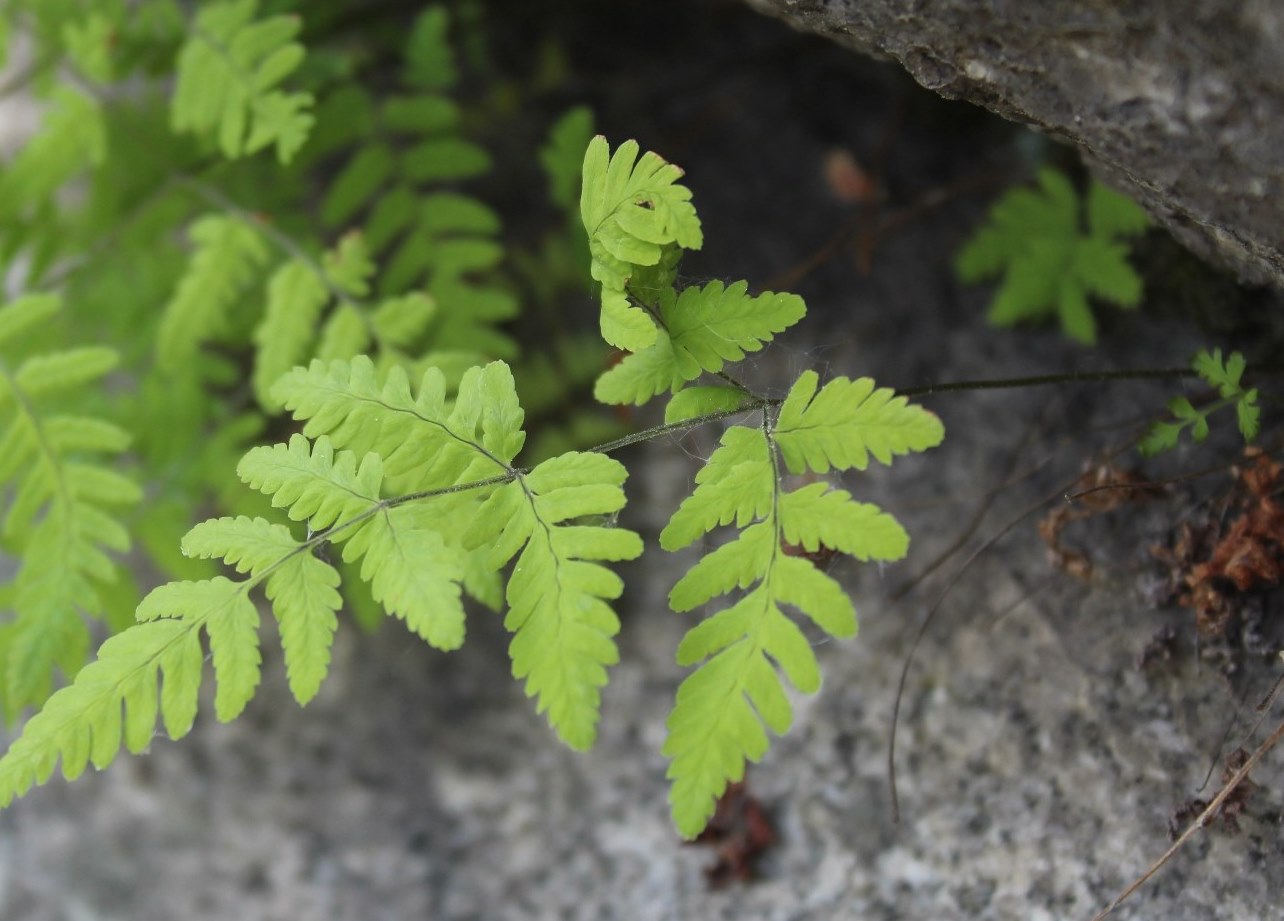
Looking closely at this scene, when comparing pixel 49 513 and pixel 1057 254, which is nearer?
pixel 49 513

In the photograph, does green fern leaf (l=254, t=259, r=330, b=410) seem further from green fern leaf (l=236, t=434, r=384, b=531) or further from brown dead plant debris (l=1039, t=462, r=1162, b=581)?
brown dead plant debris (l=1039, t=462, r=1162, b=581)

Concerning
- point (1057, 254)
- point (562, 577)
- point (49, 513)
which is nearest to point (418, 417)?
point (562, 577)

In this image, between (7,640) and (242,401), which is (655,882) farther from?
(242,401)

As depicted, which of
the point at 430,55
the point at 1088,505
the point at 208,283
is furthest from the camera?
the point at 430,55

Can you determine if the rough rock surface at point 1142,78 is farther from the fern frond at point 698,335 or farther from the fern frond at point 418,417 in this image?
the fern frond at point 418,417

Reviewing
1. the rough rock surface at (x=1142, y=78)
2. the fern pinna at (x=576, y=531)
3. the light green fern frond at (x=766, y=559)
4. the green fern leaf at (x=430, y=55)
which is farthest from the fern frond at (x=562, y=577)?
the green fern leaf at (x=430, y=55)

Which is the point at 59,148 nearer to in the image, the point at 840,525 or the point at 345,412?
the point at 345,412

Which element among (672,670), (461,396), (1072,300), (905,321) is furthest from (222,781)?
(1072,300)
